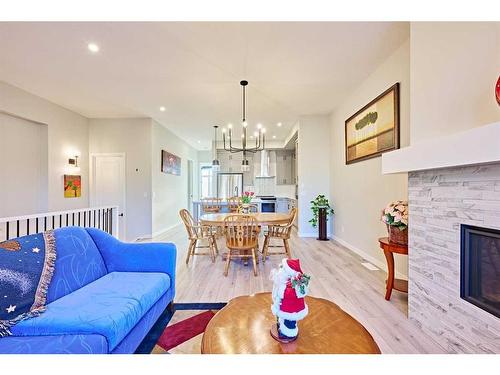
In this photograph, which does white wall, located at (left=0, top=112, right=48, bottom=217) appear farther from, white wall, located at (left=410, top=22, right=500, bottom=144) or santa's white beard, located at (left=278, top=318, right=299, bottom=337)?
white wall, located at (left=410, top=22, right=500, bottom=144)

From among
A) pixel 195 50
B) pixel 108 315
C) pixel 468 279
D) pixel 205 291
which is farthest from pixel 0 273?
pixel 468 279

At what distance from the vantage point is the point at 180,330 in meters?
1.95

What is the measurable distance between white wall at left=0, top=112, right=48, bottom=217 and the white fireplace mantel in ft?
18.6

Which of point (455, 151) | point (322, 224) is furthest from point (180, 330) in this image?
point (322, 224)

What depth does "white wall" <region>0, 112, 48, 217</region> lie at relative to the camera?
12.9 feet

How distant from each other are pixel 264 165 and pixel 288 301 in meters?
7.43

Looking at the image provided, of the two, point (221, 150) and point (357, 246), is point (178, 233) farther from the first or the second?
point (357, 246)

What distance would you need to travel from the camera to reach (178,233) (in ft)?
20.7

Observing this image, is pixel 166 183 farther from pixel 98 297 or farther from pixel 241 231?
pixel 98 297

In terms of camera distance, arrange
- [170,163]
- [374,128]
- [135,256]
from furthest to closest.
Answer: [170,163], [374,128], [135,256]

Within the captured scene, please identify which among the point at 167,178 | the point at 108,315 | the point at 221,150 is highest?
the point at 221,150

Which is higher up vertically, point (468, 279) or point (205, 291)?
point (468, 279)

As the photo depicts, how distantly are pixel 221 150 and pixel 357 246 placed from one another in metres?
5.98
